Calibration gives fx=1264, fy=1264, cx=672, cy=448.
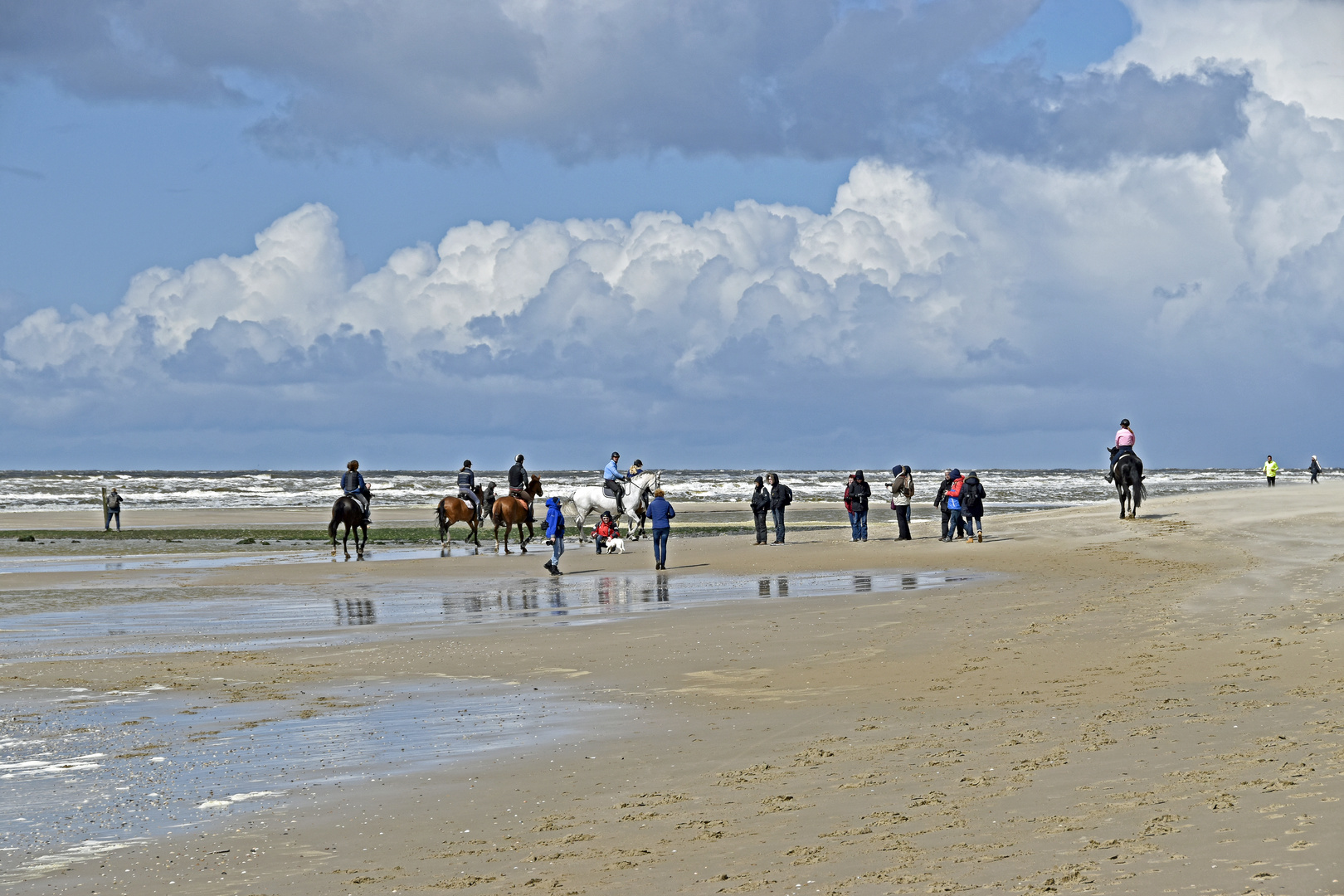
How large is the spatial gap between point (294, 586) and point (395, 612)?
6395 mm

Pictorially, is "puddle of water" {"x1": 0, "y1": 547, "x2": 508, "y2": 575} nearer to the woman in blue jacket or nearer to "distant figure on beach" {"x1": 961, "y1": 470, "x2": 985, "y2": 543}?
the woman in blue jacket

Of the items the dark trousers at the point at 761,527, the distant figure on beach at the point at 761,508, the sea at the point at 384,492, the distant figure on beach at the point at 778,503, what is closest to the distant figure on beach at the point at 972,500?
the distant figure on beach at the point at 778,503

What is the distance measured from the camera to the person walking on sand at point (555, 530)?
2681cm

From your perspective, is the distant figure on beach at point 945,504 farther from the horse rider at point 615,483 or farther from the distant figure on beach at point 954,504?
the horse rider at point 615,483

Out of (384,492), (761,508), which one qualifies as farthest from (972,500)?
(384,492)

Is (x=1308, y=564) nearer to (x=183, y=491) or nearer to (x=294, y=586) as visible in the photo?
(x=294, y=586)

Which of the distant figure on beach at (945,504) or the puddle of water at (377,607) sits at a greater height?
the distant figure on beach at (945,504)

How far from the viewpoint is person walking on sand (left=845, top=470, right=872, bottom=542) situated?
33844mm

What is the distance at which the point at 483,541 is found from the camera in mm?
41562

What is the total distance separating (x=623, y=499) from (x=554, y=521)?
10786mm

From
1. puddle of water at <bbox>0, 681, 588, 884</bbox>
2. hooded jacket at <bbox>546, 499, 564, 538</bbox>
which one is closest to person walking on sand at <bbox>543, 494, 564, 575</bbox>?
hooded jacket at <bbox>546, 499, 564, 538</bbox>

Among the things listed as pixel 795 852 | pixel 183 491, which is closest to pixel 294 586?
pixel 795 852

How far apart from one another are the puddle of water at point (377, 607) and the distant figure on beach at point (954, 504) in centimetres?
741

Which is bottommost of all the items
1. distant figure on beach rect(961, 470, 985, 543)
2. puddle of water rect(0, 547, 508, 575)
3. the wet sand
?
the wet sand
